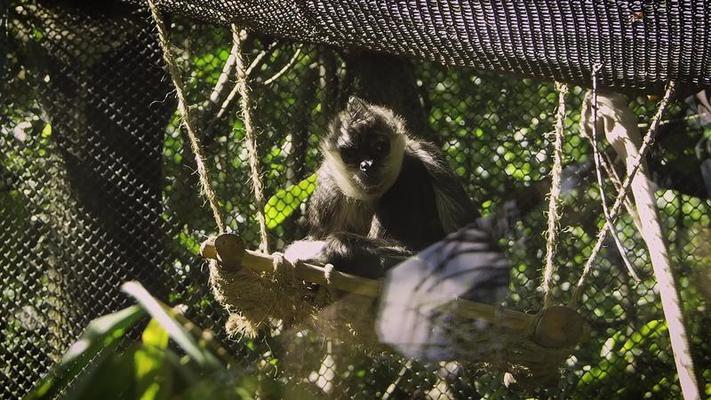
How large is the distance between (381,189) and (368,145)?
17 centimetres

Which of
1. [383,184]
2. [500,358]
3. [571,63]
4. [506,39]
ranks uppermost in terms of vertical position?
[506,39]

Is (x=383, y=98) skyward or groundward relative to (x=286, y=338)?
skyward

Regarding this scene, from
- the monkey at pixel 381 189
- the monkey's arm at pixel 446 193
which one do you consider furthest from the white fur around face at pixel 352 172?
the monkey's arm at pixel 446 193

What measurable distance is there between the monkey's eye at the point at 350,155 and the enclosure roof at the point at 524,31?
1.63 feet

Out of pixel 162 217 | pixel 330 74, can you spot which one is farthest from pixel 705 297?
pixel 162 217

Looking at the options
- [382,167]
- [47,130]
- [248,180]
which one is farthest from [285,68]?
[47,130]

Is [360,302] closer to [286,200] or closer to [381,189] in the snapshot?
[381,189]

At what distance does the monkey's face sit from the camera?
2.91 metres

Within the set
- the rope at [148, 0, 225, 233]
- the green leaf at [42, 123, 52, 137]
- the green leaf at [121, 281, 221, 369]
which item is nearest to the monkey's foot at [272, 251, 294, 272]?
the rope at [148, 0, 225, 233]

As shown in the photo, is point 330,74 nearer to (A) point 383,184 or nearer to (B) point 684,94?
(A) point 383,184

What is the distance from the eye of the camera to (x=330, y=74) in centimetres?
338

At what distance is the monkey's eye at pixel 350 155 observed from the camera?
9.73ft

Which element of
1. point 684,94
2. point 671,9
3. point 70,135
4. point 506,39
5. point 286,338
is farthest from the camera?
point 70,135

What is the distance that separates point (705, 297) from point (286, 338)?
1.53 metres
